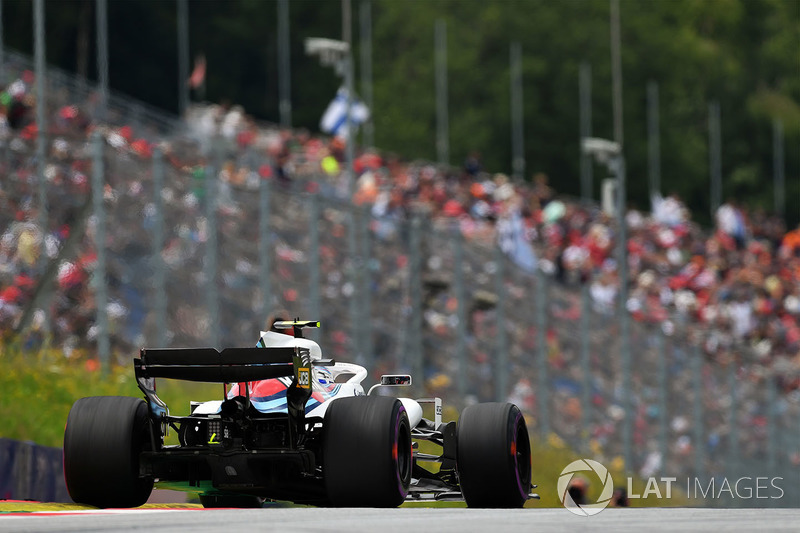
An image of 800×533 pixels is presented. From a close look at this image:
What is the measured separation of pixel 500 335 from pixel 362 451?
13029mm

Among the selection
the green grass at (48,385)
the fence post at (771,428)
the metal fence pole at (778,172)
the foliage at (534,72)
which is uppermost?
the foliage at (534,72)

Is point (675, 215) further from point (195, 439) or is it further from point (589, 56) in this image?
point (195, 439)

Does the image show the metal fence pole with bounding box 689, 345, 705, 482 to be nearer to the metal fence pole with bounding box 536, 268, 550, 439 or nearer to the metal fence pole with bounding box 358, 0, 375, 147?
the metal fence pole with bounding box 536, 268, 550, 439

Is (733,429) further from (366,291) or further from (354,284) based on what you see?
(354,284)

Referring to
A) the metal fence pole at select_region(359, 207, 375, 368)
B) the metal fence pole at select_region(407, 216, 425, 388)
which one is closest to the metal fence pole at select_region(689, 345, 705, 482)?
the metal fence pole at select_region(407, 216, 425, 388)

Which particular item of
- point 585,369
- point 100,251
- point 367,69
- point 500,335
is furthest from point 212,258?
point 367,69

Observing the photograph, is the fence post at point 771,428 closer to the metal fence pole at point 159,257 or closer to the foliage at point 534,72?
the metal fence pole at point 159,257

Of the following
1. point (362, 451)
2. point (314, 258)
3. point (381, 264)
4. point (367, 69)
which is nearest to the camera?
point (362, 451)

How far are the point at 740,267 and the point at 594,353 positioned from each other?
1755 cm

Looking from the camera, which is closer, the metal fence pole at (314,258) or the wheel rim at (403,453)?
the wheel rim at (403,453)

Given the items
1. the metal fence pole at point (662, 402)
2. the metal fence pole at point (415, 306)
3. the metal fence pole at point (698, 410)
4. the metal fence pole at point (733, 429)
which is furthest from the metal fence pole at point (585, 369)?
the metal fence pole at point (733, 429)

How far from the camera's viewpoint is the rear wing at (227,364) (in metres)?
11.0

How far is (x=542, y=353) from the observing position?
81.4ft

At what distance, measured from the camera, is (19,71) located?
1206 inches
